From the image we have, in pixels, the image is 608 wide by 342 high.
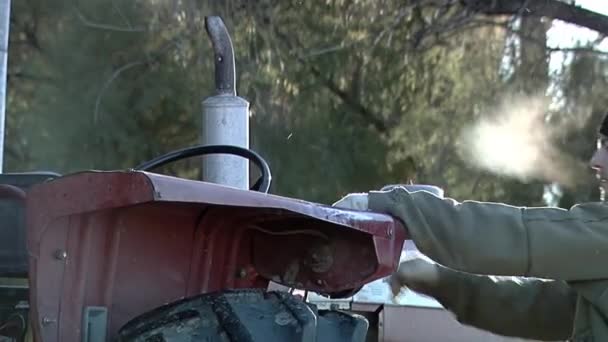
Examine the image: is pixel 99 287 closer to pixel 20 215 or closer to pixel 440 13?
pixel 20 215

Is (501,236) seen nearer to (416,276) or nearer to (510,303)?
(416,276)

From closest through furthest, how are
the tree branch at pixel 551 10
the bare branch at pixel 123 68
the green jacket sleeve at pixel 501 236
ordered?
the green jacket sleeve at pixel 501 236
the bare branch at pixel 123 68
the tree branch at pixel 551 10

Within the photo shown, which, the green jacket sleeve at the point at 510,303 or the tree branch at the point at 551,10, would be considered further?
the tree branch at the point at 551,10

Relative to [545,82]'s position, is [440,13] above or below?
above

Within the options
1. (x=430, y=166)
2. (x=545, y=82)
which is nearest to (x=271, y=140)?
(x=430, y=166)

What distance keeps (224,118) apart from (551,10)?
21.6 ft

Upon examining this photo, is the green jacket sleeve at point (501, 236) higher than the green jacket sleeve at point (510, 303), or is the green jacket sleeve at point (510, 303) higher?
the green jacket sleeve at point (501, 236)

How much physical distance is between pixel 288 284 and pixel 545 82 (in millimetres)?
7505

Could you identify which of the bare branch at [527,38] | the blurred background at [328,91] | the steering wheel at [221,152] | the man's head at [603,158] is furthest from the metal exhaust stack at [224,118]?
the bare branch at [527,38]

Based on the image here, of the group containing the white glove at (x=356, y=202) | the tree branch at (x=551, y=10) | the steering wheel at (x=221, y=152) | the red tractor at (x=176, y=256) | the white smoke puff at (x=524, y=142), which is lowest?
the white smoke puff at (x=524, y=142)

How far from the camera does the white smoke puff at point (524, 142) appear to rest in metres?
9.07

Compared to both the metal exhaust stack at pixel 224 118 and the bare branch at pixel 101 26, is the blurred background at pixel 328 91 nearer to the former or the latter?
the bare branch at pixel 101 26

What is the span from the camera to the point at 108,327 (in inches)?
73.7

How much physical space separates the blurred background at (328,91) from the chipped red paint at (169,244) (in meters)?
6.08
